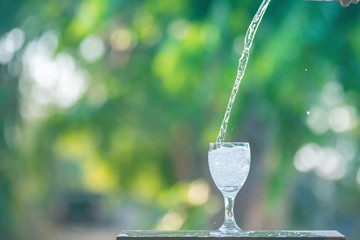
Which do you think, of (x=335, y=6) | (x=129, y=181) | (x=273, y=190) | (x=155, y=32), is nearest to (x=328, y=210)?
(x=129, y=181)

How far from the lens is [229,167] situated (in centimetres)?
168

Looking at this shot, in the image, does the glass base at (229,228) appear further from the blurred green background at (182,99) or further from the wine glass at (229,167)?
the blurred green background at (182,99)

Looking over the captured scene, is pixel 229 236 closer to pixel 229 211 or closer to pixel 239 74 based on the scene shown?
pixel 229 211

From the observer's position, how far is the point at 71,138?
28.6 ft

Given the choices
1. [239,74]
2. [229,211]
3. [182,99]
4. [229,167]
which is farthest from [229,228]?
[182,99]

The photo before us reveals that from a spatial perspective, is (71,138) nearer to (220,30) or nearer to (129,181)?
A: (129,181)

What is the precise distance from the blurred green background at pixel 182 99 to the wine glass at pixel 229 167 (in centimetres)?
264

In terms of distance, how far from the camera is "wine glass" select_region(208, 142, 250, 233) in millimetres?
1686

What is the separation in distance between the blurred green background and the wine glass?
2638mm

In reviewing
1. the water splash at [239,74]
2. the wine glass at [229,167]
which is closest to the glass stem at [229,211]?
the wine glass at [229,167]

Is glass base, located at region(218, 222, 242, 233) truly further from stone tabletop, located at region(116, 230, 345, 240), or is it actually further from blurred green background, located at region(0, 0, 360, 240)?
blurred green background, located at region(0, 0, 360, 240)

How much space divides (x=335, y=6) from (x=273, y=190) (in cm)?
216

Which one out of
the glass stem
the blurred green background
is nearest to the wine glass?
the glass stem

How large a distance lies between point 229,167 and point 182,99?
5.56 m
